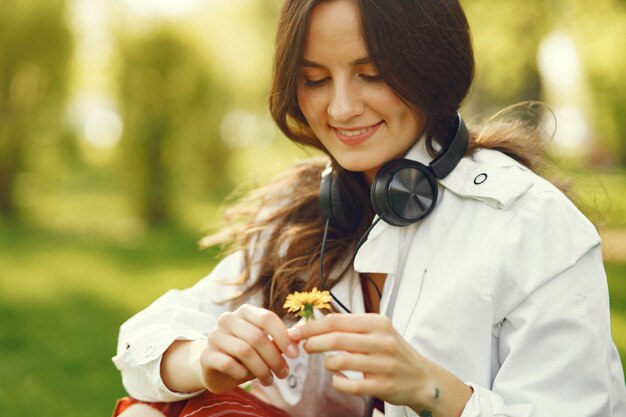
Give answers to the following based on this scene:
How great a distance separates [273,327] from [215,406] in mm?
521

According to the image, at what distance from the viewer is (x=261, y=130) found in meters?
25.8

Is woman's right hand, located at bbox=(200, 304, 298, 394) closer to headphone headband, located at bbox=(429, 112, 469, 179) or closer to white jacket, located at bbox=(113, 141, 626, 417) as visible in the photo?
white jacket, located at bbox=(113, 141, 626, 417)

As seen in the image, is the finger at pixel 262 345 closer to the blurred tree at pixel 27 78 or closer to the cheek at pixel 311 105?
the cheek at pixel 311 105

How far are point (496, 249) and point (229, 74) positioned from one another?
11273mm

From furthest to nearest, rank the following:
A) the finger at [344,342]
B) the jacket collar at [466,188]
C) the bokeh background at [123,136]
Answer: the bokeh background at [123,136] < the jacket collar at [466,188] < the finger at [344,342]

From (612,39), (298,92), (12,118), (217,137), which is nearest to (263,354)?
(298,92)

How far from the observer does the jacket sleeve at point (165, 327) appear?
2088mm

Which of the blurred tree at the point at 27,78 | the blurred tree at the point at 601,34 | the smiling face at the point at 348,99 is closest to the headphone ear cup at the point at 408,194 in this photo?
the smiling face at the point at 348,99

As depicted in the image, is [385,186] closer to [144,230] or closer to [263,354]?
[263,354]

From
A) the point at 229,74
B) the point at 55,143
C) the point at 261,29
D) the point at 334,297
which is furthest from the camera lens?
the point at 261,29

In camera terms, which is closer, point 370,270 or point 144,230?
point 370,270

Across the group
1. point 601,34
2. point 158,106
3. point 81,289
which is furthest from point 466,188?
point 158,106

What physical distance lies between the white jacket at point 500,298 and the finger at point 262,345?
1.21ft

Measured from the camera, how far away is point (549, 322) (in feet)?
5.77
